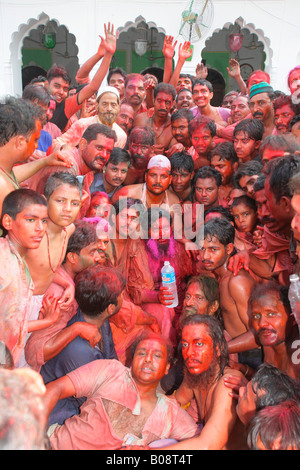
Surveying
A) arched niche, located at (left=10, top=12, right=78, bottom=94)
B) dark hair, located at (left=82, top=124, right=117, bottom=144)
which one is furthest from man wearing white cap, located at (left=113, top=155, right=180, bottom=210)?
arched niche, located at (left=10, top=12, right=78, bottom=94)

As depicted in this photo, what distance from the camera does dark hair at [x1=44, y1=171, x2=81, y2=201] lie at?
3.00 m

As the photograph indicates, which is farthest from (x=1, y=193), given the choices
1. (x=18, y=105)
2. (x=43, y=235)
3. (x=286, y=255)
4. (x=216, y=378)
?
(x=286, y=255)

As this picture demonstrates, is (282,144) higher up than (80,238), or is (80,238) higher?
(282,144)

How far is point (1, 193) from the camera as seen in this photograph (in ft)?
8.83

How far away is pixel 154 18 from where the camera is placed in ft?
34.7

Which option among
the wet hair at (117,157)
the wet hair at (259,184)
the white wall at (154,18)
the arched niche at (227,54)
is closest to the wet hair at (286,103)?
the wet hair at (259,184)

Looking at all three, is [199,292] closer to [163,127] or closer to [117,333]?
[117,333]

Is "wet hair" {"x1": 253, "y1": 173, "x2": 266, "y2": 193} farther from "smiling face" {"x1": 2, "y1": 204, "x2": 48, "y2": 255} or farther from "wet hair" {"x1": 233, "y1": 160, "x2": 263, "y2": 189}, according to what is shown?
"smiling face" {"x1": 2, "y1": 204, "x2": 48, "y2": 255}

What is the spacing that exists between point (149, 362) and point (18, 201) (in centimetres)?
124

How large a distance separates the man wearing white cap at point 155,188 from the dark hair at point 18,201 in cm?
160

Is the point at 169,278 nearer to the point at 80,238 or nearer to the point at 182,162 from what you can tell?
the point at 80,238

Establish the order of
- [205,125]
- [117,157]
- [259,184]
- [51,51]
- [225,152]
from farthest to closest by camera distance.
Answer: [51,51] < [205,125] < [225,152] < [117,157] < [259,184]

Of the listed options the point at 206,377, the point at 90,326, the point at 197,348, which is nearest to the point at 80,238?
the point at 90,326

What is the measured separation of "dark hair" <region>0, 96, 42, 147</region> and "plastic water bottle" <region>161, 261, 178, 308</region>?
4.92 feet
